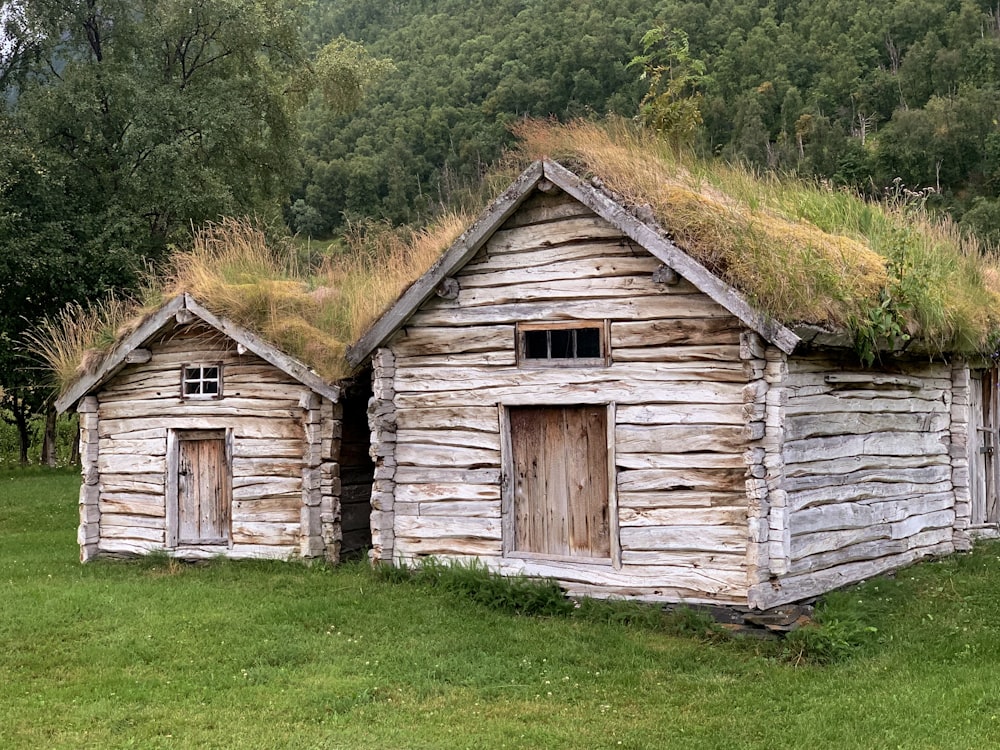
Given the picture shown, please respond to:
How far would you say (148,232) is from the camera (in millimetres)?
27719

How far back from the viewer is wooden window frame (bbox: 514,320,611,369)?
1046cm

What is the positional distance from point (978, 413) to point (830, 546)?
5.13m

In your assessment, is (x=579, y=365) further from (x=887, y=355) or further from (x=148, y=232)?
(x=148, y=232)

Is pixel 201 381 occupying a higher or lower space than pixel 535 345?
lower

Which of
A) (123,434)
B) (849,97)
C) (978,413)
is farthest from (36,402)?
(849,97)

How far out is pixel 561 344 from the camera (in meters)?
10.9

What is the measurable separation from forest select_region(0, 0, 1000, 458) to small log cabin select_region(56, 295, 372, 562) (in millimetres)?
3448

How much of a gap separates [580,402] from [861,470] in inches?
124

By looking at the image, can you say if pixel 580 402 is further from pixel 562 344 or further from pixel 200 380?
pixel 200 380

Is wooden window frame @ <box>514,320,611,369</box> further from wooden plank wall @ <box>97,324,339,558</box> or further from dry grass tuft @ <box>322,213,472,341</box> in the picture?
wooden plank wall @ <box>97,324,339,558</box>

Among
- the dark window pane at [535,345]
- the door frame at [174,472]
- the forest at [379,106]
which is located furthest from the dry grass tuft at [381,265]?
the door frame at [174,472]

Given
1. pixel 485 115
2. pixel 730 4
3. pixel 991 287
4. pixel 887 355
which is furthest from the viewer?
pixel 730 4

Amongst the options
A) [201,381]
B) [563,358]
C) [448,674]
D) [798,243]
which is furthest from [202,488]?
[798,243]

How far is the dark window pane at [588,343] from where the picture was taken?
34.8 ft
